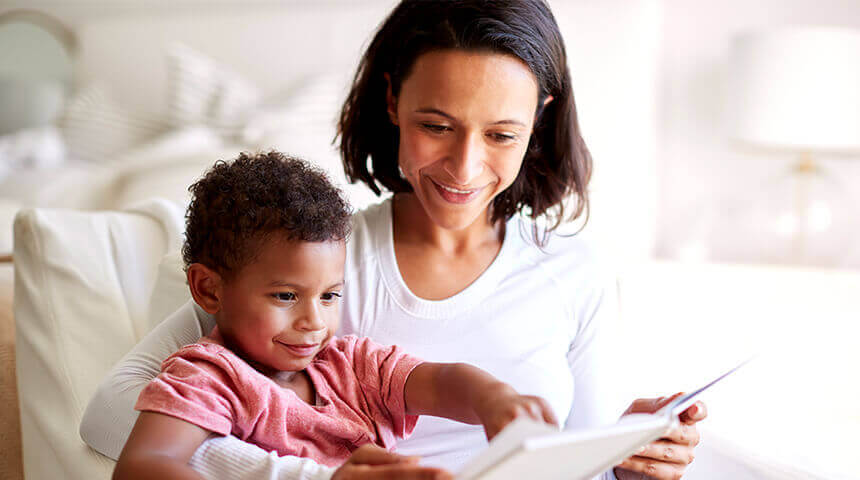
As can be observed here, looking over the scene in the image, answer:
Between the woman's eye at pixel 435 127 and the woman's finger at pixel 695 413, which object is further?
the woman's eye at pixel 435 127

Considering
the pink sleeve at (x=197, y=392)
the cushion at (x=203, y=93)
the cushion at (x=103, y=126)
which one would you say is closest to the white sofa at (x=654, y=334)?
the pink sleeve at (x=197, y=392)

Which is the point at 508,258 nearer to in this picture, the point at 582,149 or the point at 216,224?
the point at 582,149

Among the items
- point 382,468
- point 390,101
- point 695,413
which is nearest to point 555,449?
point 382,468

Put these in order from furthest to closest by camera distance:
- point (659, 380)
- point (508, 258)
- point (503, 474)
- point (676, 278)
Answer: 1. point (676, 278)
2. point (659, 380)
3. point (508, 258)
4. point (503, 474)

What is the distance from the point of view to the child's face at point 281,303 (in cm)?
90

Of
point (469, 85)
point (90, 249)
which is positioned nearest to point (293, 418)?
point (469, 85)

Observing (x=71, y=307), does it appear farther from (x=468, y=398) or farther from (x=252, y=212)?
(x=468, y=398)

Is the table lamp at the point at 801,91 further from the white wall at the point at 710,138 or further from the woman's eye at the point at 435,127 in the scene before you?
the woman's eye at the point at 435,127

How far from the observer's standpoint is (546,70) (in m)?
1.14

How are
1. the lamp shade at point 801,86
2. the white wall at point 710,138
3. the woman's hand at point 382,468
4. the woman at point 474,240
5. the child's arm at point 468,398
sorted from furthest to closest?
the white wall at point 710,138
the lamp shade at point 801,86
the woman at point 474,240
the child's arm at point 468,398
the woman's hand at point 382,468

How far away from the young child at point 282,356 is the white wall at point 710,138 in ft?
6.79

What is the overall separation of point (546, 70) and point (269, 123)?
Result: 1.68 metres

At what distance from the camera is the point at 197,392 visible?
817 mm

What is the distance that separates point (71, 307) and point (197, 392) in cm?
53
